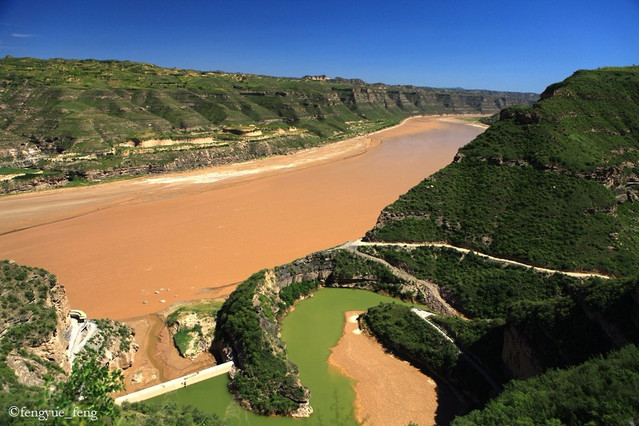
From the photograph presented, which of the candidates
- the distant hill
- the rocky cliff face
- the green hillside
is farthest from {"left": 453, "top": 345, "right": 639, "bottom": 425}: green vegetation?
the distant hill

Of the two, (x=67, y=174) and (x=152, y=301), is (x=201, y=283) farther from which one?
(x=67, y=174)

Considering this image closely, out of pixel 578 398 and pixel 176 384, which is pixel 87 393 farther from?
pixel 578 398

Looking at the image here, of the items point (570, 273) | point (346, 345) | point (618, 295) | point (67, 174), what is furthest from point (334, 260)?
point (67, 174)

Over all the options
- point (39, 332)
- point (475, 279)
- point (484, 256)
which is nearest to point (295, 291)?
point (475, 279)

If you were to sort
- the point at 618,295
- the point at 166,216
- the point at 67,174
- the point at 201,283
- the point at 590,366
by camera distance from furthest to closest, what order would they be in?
the point at 67,174 → the point at 166,216 → the point at 201,283 → the point at 618,295 → the point at 590,366

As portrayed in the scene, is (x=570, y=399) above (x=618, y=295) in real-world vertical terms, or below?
below

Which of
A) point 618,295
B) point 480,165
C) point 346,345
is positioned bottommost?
point 346,345

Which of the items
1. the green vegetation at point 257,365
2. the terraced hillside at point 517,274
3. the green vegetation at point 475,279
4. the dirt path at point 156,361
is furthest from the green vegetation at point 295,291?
the dirt path at point 156,361
